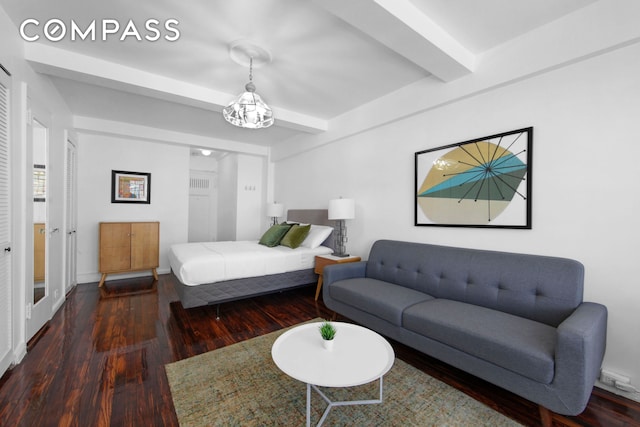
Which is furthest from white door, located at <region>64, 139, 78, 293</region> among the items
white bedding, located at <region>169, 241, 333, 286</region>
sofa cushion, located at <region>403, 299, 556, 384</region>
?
sofa cushion, located at <region>403, 299, 556, 384</region>

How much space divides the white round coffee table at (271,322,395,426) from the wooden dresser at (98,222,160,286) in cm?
370

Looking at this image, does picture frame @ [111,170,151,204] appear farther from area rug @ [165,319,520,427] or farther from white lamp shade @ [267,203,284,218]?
area rug @ [165,319,520,427]

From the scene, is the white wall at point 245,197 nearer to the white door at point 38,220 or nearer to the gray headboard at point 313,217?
the gray headboard at point 313,217

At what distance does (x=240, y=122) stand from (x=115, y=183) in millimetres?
3274

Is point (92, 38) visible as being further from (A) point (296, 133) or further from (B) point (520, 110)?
(B) point (520, 110)

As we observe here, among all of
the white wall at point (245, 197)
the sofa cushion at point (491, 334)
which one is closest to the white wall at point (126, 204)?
the white wall at point (245, 197)

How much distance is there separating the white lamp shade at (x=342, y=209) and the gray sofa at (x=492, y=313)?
0.76 meters

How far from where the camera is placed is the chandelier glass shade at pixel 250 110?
255 centimetres

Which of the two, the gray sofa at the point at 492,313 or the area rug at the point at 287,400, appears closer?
the gray sofa at the point at 492,313

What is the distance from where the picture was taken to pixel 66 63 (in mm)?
2398

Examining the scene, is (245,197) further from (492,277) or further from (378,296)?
(492,277)

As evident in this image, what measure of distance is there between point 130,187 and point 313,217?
3.23m

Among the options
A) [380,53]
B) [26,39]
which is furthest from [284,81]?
[26,39]

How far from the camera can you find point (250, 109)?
8.49 feet
